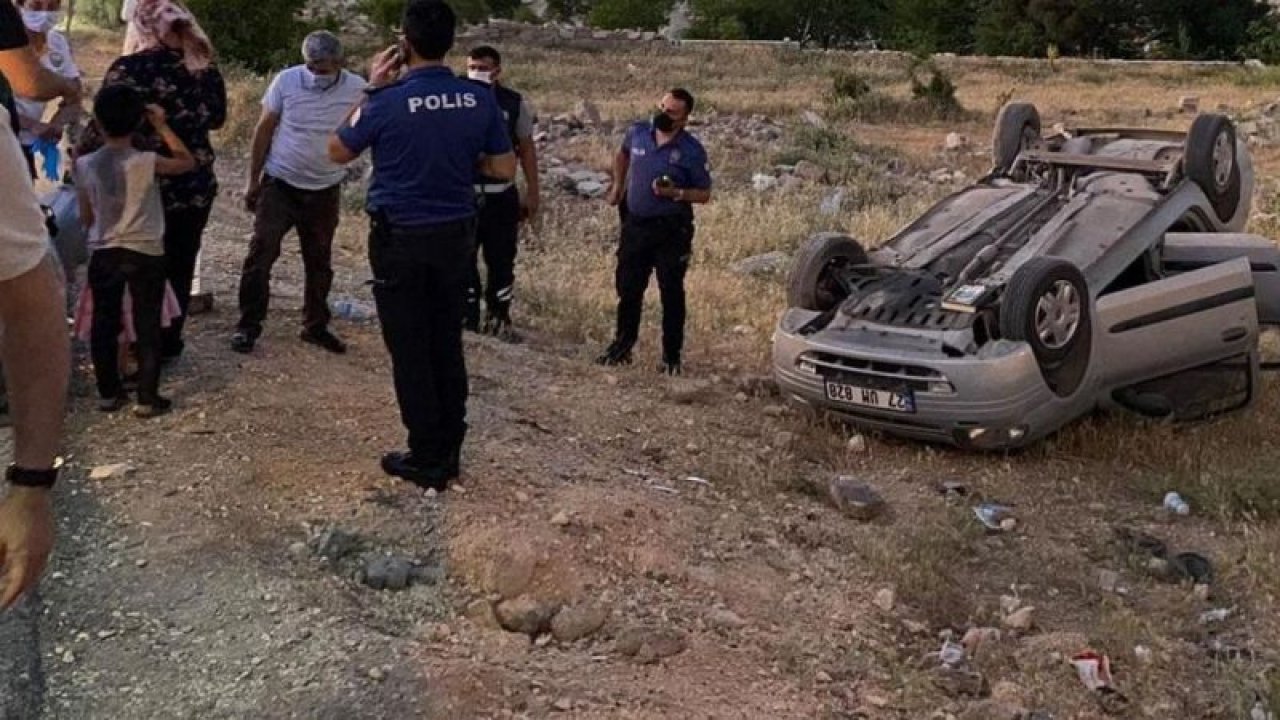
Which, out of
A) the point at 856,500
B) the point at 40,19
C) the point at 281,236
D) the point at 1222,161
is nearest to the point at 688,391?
the point at 856,500

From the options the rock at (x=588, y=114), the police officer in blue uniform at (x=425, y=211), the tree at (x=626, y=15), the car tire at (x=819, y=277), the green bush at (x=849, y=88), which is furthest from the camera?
the tree at (x=626, y=15)

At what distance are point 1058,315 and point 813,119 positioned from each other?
15110 mm

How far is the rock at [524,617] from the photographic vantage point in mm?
4160

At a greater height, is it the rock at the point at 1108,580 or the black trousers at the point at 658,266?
the black trousers at the point at 658,266

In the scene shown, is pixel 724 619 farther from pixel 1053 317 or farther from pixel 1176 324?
pixel 1176 324

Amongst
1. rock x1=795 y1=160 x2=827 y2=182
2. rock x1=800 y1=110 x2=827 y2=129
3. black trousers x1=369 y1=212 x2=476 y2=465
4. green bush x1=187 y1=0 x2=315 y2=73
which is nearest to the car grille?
black trousers x1=369 y1=212 x2=476 y2=465

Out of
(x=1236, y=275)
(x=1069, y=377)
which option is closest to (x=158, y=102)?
(x=1069, y=377)

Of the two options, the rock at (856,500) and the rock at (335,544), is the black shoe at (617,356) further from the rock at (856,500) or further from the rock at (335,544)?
the rock at (335,544)

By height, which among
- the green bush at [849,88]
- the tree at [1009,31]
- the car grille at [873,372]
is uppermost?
the tree at [1009,31]

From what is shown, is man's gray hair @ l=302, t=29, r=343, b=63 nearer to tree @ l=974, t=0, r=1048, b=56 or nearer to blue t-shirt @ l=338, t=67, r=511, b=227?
blue t-shirt @ l=338, t=67, r=511, b=227

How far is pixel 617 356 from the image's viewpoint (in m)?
7.58

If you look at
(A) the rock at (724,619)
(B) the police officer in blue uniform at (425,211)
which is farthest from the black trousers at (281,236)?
(A) the rock at (724,619)

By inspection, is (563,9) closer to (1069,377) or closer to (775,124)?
(775,124)

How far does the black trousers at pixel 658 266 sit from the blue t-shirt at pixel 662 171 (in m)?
0.06
